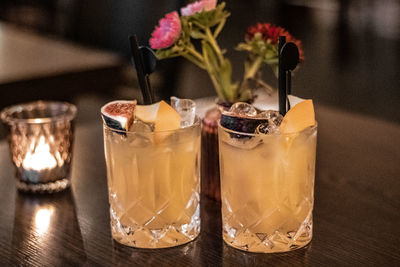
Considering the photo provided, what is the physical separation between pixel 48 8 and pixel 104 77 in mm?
2355

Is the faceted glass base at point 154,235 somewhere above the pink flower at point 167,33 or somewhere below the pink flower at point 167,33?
below

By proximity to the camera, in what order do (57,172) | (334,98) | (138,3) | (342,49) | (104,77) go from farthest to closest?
(342,49), (334,98), (138,3), (104,77), (57,172)

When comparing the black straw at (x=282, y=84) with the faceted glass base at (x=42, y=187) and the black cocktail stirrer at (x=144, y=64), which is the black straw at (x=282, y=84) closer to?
the black cocktail stirrer at (x=144, y=64)

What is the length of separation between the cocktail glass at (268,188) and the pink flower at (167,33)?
17cm

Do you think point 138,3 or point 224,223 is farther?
point 138,3

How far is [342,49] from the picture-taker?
4.25 meters

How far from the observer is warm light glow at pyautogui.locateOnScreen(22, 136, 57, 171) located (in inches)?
36.6

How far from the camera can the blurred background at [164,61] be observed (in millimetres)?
2094

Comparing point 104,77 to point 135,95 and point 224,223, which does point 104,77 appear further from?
point 224,223

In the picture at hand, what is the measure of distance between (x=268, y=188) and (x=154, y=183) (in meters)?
0.13

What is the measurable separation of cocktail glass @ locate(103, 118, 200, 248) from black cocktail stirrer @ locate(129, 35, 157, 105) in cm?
7

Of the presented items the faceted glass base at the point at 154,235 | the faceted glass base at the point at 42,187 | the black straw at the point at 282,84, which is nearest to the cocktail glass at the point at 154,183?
the faceted glass base at the point at 154,235

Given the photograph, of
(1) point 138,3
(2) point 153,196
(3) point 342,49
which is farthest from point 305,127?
(3) point 342,49

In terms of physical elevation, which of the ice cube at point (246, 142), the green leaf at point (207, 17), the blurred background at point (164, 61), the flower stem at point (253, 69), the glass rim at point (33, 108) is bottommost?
the blurred background at point (164, 61)
